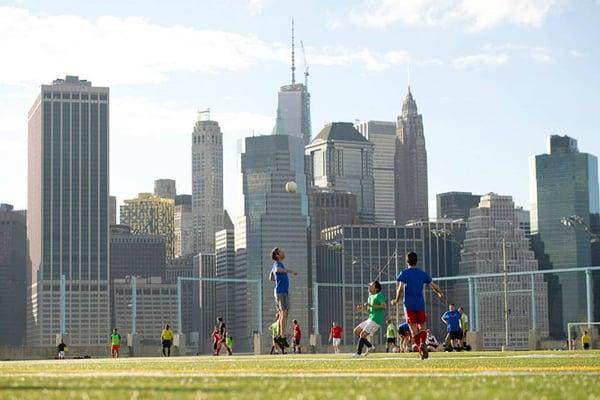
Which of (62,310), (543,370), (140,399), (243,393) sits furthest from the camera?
→ (62,310)

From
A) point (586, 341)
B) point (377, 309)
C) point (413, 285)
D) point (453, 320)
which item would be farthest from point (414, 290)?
point (586, 341)

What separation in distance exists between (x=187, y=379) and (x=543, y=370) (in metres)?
4.84

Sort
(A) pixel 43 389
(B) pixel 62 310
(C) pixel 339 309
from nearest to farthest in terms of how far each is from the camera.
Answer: (A) pixel 43 389 < (B) pixel 62 310 < (C) pixel 339 309

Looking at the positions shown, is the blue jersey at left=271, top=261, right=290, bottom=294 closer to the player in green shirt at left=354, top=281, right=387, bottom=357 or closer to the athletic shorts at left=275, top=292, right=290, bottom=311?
the athletic shorts at left=275, top=292, right=290, bottom=311

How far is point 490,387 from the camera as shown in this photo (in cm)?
1190

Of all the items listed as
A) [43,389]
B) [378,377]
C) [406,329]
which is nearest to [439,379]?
[378,377]

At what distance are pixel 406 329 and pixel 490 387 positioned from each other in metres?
29.4

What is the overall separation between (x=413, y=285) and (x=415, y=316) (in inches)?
23.5

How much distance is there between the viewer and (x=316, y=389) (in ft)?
38.9

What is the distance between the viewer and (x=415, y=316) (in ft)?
77.0

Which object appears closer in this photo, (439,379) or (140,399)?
(140,399)

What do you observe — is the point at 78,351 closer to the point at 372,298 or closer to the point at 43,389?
the point at 372,298

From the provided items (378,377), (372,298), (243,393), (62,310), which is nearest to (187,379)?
(378,377)

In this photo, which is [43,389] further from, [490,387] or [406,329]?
[406,329]
